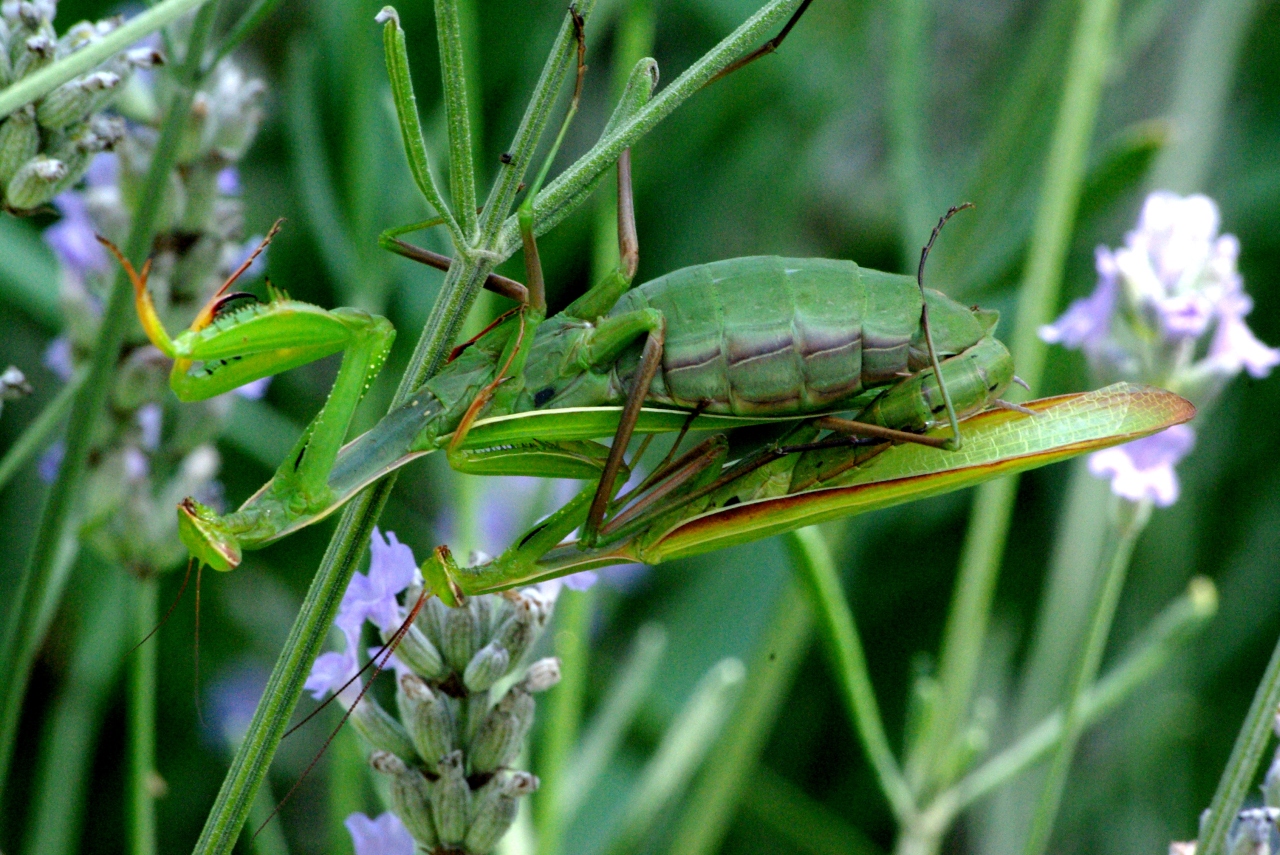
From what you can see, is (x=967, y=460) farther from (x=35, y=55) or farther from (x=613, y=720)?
(x=35, y=55)

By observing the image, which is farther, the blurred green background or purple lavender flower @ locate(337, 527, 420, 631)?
the blurred green background

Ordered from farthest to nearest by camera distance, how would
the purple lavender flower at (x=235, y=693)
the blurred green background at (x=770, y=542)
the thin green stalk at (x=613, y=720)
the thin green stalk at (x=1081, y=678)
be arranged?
the purple lavender flower at (x=235, y=693)
the blurred green background at (x=770, y=542)
the thin green stalk at (x=613, y=720)
the thin green stalk at (x=1081, y=678)

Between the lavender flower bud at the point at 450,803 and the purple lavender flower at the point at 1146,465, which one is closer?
the lavender flower bud at the point at 450,803

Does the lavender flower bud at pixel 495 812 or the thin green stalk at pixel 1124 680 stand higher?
the thin green stalk at pixel 1124 680

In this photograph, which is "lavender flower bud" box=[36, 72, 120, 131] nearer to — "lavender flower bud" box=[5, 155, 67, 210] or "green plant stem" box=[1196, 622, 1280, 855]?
"lavender flower bud" box=[5, 155, 67, 210]

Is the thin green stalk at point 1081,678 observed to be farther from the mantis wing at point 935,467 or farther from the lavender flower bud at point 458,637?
the lavender flower bud at point 458,637

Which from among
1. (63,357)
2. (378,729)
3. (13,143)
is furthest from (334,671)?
(63,357)

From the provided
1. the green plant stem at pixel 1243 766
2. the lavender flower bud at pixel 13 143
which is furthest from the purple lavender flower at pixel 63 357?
the green plant stem at pixel 1243 766

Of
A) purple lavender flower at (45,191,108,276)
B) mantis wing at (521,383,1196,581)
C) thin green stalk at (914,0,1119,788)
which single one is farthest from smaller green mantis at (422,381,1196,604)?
purple lavender flower at (45,191,108,276)
